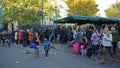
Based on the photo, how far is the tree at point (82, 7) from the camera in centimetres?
5916

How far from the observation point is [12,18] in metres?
48.4

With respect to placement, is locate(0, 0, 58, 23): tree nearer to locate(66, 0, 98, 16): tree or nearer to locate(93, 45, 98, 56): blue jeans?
locate(66, 0, 98, 16): tree

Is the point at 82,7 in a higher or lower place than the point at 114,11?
higher

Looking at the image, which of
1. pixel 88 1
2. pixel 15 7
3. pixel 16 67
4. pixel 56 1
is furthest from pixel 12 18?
pixel 16 67

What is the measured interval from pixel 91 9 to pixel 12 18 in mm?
16658

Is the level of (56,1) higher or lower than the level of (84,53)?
higher

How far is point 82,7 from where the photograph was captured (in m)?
59.8

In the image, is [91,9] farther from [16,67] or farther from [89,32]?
[16,67]

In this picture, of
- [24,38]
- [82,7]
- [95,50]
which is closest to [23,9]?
[82,7]

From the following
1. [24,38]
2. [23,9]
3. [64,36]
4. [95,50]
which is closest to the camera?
[95,50]

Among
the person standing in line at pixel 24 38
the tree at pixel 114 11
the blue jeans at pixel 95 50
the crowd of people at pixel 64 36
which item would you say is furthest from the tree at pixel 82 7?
the blue jeans at pixel 95 50

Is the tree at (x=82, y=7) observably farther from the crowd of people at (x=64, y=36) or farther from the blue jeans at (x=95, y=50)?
the blue jeans at (x=95, y=50)

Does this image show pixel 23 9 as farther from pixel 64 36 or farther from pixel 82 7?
pixel 64 36

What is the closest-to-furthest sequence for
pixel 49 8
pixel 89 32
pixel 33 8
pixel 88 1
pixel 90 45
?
pixel 90 45
pixel 89 32
pixel 33 8
pixel 49 8
pixel 88 1
